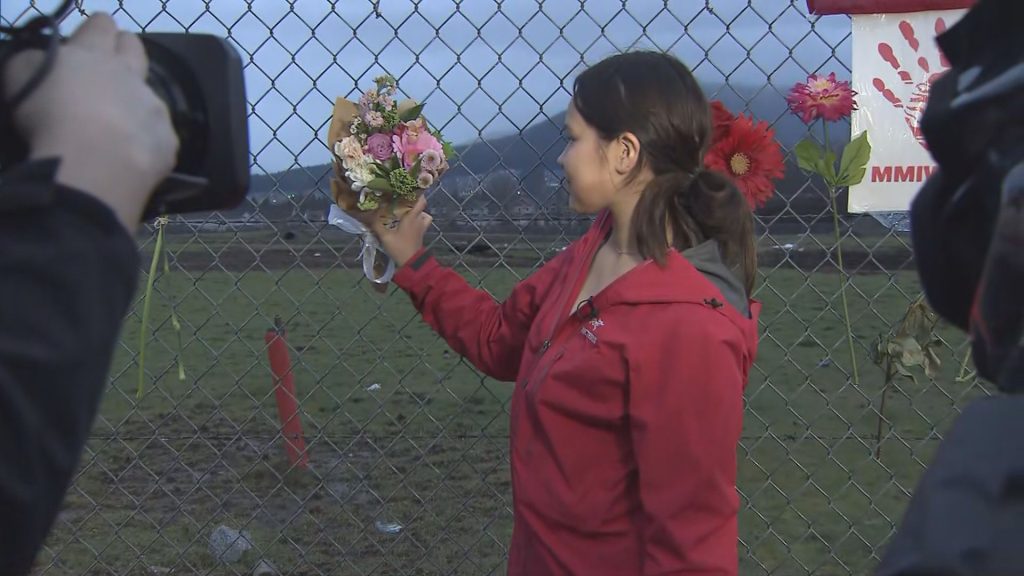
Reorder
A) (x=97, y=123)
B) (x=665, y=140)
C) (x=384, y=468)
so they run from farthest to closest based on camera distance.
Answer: (x=384, y=468) → (x=665, y=140) → (x=97, y=123)

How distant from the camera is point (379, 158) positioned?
2574 mm

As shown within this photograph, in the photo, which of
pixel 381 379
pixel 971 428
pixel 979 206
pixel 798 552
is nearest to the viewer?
pixel 971 428

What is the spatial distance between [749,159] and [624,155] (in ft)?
1.65

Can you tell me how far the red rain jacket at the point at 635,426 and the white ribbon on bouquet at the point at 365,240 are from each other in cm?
51

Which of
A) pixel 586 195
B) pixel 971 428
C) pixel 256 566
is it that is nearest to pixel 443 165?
pixel 586 195

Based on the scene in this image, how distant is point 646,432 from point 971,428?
4.02ft

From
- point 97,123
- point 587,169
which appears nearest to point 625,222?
point 587,169

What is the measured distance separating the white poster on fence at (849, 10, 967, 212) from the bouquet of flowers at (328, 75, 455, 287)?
1.08 meters

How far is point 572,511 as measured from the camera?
2148 mm

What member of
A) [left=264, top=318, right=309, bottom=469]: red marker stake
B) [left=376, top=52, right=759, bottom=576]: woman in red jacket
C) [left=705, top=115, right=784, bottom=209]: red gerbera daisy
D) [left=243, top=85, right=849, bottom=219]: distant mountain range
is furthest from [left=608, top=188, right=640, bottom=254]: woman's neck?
[left=264, top=318, right=309, bottom=469]: red marker stake

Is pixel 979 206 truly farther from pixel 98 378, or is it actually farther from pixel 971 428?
pixel 98 378

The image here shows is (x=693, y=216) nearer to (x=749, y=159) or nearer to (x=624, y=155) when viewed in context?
(x=624, y=155)

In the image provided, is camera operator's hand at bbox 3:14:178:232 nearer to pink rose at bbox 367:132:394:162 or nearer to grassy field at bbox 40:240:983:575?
pink rose at bbox 367:132:394:162

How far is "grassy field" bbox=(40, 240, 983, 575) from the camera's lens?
12.4 feet
